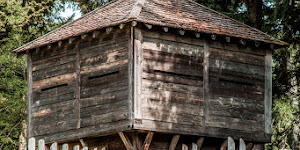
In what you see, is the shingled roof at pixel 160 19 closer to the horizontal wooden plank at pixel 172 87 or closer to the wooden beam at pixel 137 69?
the wooden beam at pixel 137 69

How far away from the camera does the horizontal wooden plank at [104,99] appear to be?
13.5 metres

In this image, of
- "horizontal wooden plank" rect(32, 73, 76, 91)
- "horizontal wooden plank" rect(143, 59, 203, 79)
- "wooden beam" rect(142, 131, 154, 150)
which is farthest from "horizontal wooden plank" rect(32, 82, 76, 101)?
"wooden beam" rect(142, 131, 154, 150)

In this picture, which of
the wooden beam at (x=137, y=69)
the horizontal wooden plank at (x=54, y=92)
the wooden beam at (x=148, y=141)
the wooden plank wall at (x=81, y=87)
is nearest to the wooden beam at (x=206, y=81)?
the wooden beam at (x=148, y=141)

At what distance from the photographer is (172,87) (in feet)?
45.6

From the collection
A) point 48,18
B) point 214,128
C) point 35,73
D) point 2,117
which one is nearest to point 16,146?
point 2,117

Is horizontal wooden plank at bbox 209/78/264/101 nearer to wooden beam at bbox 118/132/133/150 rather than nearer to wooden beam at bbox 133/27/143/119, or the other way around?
wooden beam at bbox 133/27/143/119

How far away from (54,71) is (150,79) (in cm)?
296

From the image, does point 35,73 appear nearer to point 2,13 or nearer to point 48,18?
point 2,13

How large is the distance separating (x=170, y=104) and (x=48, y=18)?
12.5m

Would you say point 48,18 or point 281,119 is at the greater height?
point 48,18

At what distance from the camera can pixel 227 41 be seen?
14586 mm

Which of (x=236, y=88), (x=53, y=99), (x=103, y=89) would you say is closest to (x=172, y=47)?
(x=103, y=89)

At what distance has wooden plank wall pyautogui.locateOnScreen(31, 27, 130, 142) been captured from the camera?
13672 millimetres

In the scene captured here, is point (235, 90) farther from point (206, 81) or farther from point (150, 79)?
point (150, 79)
